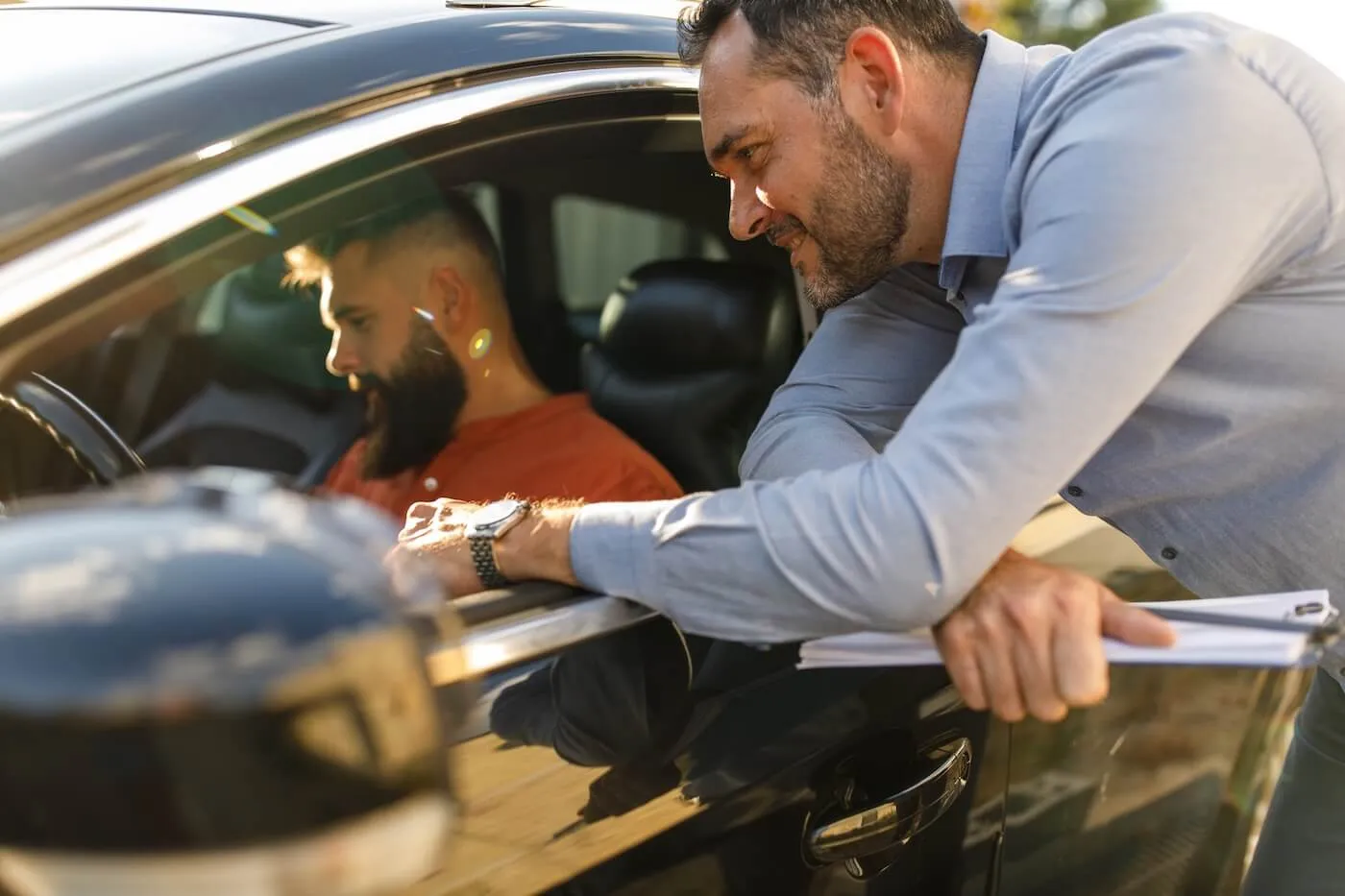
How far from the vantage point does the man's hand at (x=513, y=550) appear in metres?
1.43

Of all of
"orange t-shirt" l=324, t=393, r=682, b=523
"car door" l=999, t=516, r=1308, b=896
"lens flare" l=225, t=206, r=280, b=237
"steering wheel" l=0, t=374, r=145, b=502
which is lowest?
"car door" l=999, t=516, r=1308, b=896

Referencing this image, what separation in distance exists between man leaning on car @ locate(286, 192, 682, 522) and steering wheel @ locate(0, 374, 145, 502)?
2.00 ft

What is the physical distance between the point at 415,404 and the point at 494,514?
0.91m

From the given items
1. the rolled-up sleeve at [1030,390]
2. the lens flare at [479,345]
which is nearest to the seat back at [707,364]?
the lens flare at [479,345]

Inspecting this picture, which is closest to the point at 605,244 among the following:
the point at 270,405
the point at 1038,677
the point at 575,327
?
the point at 575,327

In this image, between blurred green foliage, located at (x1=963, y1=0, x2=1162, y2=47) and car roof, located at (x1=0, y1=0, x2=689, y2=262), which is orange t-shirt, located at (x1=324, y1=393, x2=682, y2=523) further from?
blurred green foliage, located at (x1=963, y1=0, x2=1162, y2=47)

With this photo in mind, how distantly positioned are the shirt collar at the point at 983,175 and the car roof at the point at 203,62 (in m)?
0.46

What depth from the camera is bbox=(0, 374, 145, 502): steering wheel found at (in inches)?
54.9

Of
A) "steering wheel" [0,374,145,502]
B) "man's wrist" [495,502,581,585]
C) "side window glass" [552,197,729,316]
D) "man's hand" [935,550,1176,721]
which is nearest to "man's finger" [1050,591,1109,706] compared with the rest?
"man's hand" [935,550,1176,721]

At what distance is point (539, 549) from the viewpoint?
1.44 meters

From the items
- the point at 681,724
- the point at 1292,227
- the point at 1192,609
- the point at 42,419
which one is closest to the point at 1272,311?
the point at 1292,227

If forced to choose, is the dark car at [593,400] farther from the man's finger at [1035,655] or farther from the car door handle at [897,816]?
the man's finger at [1035,655]

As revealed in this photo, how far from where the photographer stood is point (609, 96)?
5.98ft

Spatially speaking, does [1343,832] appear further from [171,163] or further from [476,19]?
[171,163]
